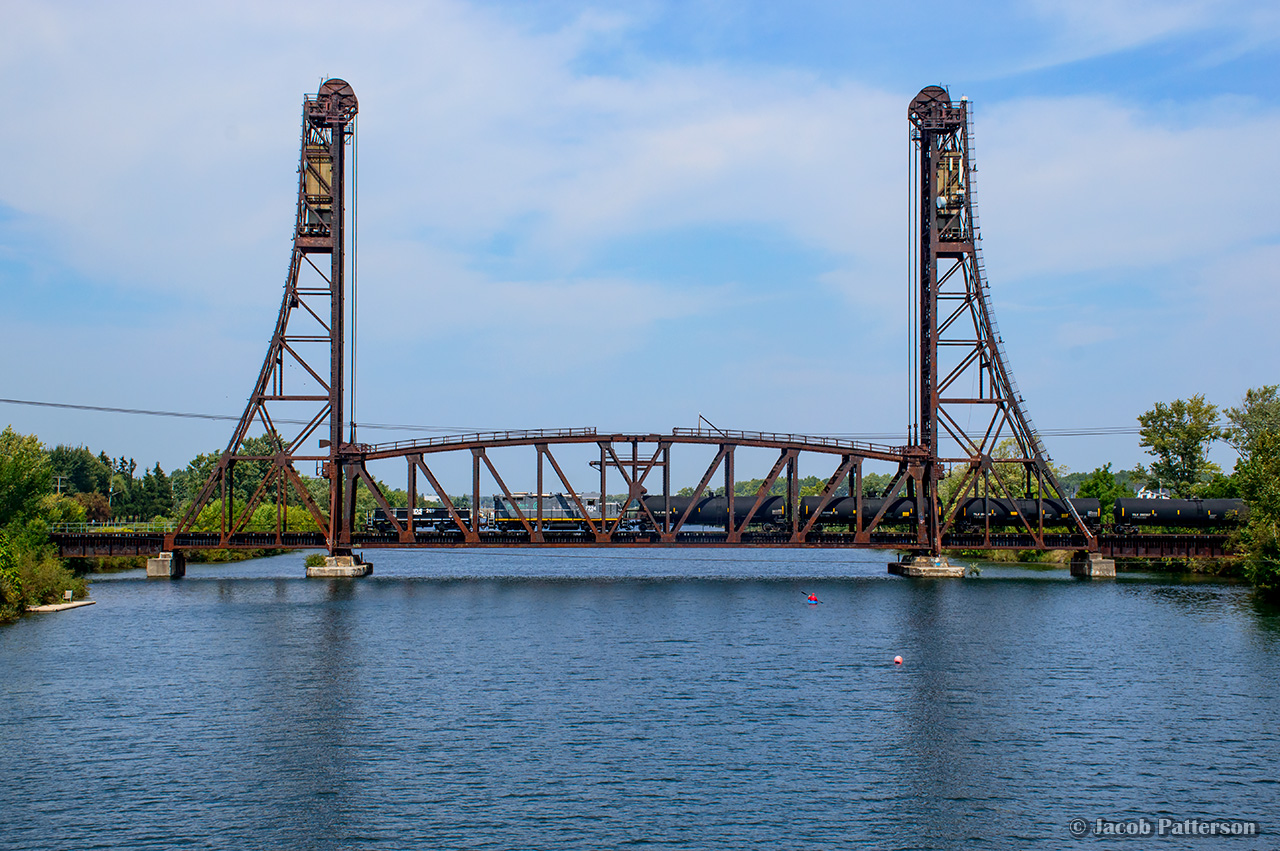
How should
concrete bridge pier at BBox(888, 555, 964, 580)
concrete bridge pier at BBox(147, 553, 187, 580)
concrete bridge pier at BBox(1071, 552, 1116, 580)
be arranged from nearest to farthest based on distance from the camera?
1. concrete bridge pier at BBox(888, 555, 964, 580)
2. concrete bridge pier at BBox(147, 553, 187, 580)
3. concrete bridge pier at BBox(1071, 552, 1116, 580)

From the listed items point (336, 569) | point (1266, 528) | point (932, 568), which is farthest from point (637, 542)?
point (1266, 528)

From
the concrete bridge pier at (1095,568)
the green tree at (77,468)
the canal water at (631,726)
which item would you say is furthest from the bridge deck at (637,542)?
the green tree at (77,468)

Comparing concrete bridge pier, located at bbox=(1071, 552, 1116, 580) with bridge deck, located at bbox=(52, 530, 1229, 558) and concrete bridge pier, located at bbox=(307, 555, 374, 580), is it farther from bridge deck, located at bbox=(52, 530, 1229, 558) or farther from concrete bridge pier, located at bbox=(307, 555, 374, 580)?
concrete bridge pier, located at bbox=(307, 555, 374, 580)

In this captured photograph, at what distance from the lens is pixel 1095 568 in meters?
90.1

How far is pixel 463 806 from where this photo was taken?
28.2m

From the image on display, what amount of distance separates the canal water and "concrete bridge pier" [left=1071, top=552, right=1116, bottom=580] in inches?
921

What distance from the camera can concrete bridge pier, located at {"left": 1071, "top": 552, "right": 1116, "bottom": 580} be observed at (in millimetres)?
89562

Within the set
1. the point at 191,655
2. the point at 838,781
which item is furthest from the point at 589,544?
the point at 838,781

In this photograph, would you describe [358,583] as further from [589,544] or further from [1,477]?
[1,477]

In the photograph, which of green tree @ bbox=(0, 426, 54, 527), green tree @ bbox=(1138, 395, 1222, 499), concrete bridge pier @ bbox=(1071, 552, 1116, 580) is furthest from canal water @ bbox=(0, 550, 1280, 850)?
green tree @ bbox=(1138, 395, 1222, 499)

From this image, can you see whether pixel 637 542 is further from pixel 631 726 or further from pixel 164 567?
pixel 631 726

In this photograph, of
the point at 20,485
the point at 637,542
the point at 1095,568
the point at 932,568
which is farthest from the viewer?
the point at 1095,568

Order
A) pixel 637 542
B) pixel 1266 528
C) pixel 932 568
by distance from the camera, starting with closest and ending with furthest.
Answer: pixel 1266 528, pixel 637 542, pixel 932 568

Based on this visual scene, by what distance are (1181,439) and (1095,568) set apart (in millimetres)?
40925
